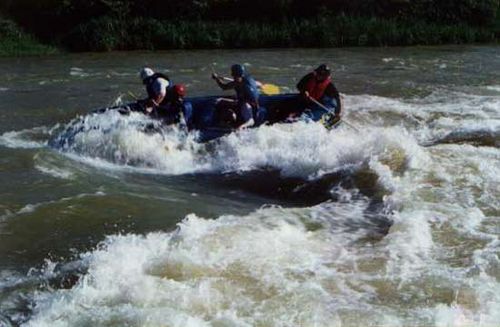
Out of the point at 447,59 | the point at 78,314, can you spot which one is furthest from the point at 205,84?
the point at 78,314

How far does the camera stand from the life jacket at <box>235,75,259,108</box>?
1022 cm

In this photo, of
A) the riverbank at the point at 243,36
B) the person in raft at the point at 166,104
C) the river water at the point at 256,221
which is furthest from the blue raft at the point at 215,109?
the riverbank at the point at 243,36

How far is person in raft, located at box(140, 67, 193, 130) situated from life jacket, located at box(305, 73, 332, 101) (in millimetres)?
1919

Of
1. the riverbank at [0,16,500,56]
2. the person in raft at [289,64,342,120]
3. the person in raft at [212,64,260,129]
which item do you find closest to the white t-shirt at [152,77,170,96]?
the person in raft at [212,64,260,129]

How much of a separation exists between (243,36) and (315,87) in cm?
1290

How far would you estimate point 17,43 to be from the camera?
2353 centimetres

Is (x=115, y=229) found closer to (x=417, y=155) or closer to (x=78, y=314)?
(x=78, y=314)

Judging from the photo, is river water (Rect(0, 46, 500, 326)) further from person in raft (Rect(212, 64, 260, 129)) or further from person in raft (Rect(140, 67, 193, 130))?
person in raft (Rect(212, 64, 260, 129))

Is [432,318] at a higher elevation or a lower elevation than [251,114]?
lower

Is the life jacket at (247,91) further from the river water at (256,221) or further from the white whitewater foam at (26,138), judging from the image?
the white whitewater foam at (26,138)

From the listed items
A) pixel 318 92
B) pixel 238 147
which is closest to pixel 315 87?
pixel 318 92

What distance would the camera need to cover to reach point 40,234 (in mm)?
6844

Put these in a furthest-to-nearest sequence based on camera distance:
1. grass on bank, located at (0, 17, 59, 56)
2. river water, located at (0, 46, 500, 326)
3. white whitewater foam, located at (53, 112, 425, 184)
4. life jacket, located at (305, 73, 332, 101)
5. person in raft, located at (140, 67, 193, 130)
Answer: grass on bank, located at (0, 17, 59, 56) < life jacket, located at (305, 73, 332, 101) < person in raft, located at (140, 67, 193, 130) < white whitewater foam, located at (53, 112, 425, 184) < river water, located at (0, 46, 500, 326)

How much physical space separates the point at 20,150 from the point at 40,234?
347 cm
